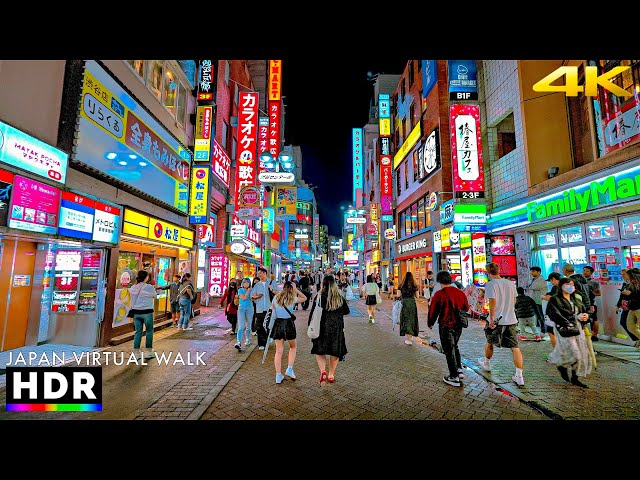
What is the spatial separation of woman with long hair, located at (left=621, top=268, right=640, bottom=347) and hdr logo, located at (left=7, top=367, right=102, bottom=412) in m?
10.6

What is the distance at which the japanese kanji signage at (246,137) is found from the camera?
18.8 metres

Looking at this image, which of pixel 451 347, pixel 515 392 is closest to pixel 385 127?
pixel 451 347

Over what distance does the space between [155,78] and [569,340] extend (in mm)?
14529

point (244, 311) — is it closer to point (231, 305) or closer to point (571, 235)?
point (231, 305)

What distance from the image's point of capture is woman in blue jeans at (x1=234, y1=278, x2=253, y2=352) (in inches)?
303

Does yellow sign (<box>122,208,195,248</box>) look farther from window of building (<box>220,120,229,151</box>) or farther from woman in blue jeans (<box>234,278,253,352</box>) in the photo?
window of building (<box>220,120,229,151</box>)

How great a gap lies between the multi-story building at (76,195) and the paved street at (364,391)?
3213 mm

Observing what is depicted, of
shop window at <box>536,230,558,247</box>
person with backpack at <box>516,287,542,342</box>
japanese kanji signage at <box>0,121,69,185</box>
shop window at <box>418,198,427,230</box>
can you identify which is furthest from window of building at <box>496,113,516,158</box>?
japanese kanji signage at <box>0,121,69,185</box>

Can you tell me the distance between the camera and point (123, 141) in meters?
8.98

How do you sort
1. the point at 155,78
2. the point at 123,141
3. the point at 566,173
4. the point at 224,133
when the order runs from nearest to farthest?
1. the point at 123,141
2. the point at 566,173
3. the point at 155,78
4. the point at 224,133

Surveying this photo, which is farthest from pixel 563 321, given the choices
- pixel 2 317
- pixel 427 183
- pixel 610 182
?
pixel 427 183

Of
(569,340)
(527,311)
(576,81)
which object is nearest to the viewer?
(569,340)
